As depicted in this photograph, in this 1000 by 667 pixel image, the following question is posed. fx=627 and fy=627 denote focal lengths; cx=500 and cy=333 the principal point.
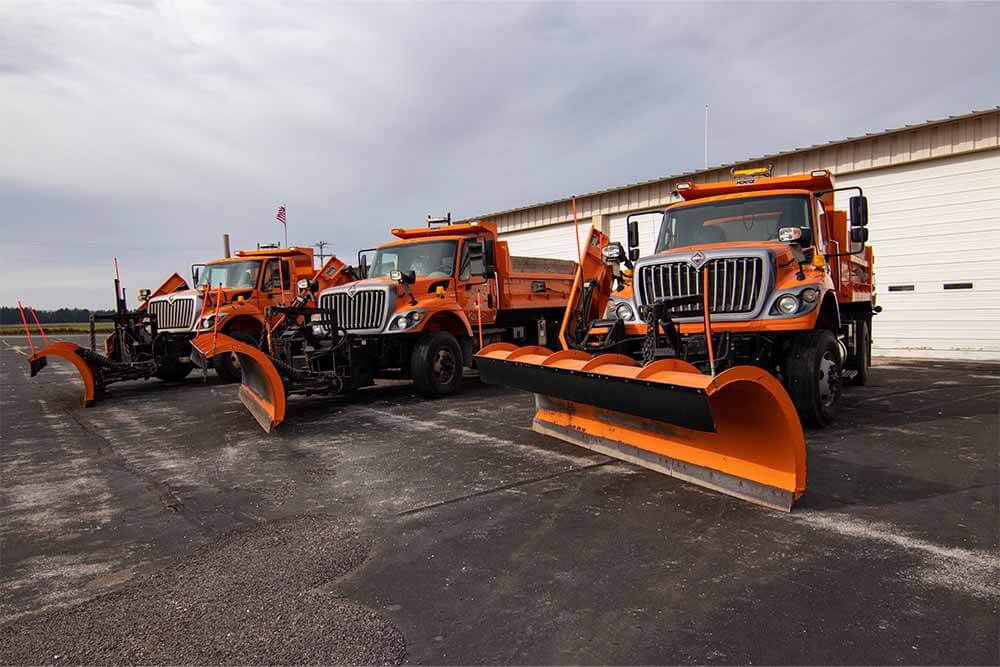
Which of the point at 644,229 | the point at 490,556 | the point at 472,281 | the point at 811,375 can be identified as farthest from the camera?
the point at 644,229

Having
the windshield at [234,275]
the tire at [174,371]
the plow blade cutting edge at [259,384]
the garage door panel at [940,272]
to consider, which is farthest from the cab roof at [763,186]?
the tire at [174,371]

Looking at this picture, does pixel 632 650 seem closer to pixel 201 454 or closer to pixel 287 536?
pixel 287 536

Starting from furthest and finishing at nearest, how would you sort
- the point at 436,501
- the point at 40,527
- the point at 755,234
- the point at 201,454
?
the point at 755,234
the point at 201,454
the point at 436,501
the point at 40,527

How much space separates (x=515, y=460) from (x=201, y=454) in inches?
131

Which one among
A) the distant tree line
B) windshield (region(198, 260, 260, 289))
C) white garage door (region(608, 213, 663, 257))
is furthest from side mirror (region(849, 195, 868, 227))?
the distant tree line

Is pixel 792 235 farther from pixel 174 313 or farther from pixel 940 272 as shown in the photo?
pixel 174 313

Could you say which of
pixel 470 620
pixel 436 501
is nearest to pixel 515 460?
pixel 436 501

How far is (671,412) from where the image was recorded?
4266mm

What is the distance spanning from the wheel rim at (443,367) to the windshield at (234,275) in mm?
6301

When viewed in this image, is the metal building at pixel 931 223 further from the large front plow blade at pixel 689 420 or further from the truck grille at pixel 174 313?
the truck grille at pixel 174 313

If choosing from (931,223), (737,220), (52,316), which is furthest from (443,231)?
(52,316)

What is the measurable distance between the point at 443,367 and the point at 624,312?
12.4 feet

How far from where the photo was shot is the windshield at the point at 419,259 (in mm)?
10477

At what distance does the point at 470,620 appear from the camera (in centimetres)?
286
